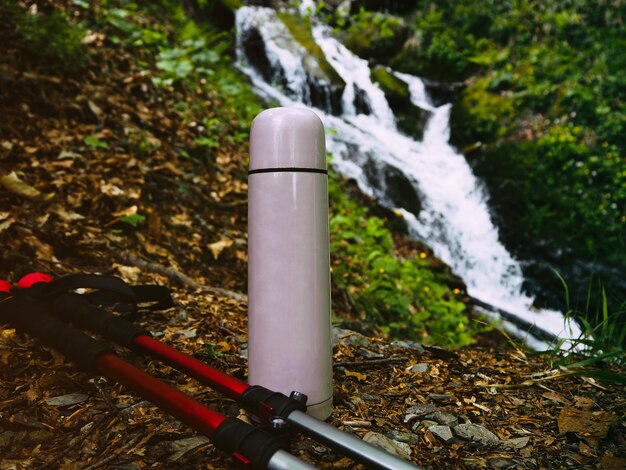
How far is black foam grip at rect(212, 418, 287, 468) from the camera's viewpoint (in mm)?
898

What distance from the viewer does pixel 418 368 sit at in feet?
5.83

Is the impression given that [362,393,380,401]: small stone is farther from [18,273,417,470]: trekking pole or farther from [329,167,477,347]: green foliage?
[329,167,477,347]: green foliage

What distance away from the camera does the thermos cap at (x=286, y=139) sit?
125 centimetres

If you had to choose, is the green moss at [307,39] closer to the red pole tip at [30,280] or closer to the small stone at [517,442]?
the red pole tip at [30,280]

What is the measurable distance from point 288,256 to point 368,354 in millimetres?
842

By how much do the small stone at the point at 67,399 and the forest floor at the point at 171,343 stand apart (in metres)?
0.01

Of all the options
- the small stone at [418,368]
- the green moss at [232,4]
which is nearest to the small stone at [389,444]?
the small stone at [418,368]

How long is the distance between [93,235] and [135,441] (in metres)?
1.71

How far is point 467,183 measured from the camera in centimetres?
905

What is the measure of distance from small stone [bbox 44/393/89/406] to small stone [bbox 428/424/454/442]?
3.72 feet

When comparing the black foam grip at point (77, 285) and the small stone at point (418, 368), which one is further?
the small stone at point (418, 368)

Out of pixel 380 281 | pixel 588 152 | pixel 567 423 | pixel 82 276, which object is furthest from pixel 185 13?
pixel 588 152

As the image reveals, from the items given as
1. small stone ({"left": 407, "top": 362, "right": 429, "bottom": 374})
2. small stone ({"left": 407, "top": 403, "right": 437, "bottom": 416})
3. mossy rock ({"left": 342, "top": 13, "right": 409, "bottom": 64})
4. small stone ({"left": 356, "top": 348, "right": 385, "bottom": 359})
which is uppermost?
mossy rock ({"left": 342, "top": 13, "right": 409, "bottom": 64})

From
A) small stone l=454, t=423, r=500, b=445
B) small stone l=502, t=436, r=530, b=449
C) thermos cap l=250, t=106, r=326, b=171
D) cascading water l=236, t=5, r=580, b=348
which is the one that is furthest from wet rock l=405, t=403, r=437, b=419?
cascading water l=236, t=5, r=580, b=348
